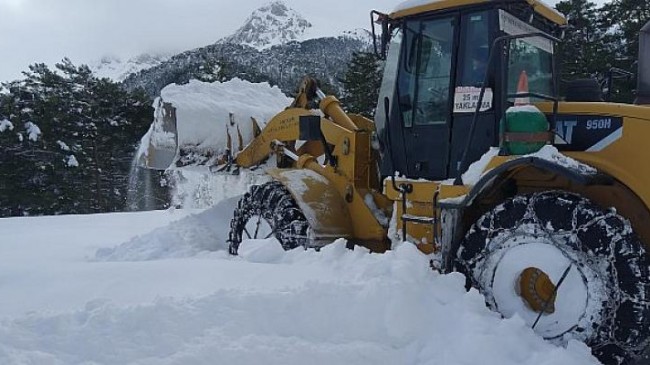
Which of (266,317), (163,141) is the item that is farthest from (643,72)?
(163,141)

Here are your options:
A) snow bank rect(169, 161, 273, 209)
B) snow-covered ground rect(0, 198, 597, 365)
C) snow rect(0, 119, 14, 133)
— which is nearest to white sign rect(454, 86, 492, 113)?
snow-covered ground rect(0, 198, 597, 365)

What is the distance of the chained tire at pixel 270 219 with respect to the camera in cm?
597

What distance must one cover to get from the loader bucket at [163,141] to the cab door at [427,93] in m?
3.80

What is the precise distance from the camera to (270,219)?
20.8 feet

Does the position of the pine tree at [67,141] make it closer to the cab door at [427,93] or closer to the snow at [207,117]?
the snow at [207,117]

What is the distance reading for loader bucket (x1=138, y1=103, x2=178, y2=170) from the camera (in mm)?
8055

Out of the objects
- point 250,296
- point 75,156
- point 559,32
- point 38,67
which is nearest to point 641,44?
point 559,32

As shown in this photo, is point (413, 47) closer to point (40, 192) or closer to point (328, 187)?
point (328, 187)

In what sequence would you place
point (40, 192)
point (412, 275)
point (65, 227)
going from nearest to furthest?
point (412, 275) → point (65, 227) → point (40, 192)

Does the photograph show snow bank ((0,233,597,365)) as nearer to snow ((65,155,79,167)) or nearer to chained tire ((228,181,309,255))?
chained tire ((228,181,309,255))

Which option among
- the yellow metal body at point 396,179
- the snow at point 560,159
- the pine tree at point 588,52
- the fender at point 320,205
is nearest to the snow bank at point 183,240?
the yellow metal body at point 396,179

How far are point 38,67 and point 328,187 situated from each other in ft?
90.4

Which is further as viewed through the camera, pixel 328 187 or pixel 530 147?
pixel 328 187

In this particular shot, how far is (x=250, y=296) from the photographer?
3.65 m
